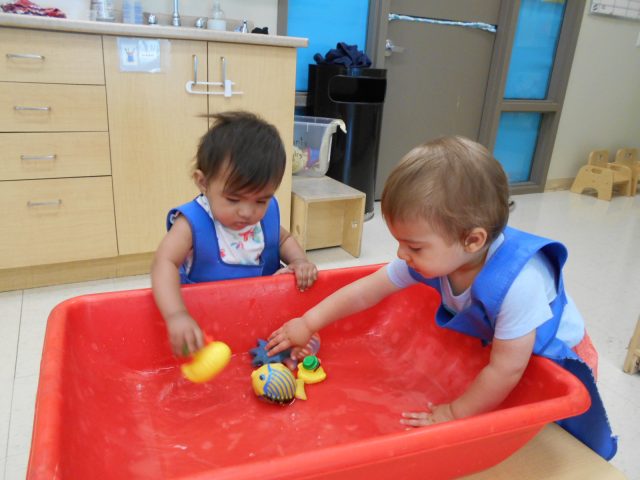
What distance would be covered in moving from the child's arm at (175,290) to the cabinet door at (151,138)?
0.71 m

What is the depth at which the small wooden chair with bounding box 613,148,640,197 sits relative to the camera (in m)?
3.23

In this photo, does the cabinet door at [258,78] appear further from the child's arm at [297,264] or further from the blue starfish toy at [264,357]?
the blue starfish toy at [264,357]

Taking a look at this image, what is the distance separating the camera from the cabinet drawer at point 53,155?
53.4 inches

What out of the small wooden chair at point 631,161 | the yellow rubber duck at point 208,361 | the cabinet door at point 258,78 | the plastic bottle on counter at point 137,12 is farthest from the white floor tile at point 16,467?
the small wooden chair at point 631,161

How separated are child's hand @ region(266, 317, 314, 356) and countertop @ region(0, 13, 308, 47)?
99 cm

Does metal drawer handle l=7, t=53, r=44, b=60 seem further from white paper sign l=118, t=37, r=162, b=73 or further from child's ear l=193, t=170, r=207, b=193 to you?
child's ear l=193, t=170, r=207, b=193

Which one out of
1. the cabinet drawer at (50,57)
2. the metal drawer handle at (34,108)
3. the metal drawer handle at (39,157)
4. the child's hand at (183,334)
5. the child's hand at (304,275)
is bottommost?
the child's hand at (183,334)

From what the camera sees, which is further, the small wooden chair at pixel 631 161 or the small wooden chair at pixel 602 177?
the small wooden chair at pixel 631 161

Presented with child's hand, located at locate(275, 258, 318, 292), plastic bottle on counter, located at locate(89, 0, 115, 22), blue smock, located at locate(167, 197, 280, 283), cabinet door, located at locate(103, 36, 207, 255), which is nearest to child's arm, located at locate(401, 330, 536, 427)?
child's hand, located at locate(275, 258, 318, 292)

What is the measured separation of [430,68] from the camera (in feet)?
8.61

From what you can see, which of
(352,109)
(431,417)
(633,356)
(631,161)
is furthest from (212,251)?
(631,161)

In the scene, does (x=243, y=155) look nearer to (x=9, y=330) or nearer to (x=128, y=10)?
(x=9, y=330)

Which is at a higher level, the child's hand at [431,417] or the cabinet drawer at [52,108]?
the cabinet drawer at [52,108]

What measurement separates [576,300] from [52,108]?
169cm
